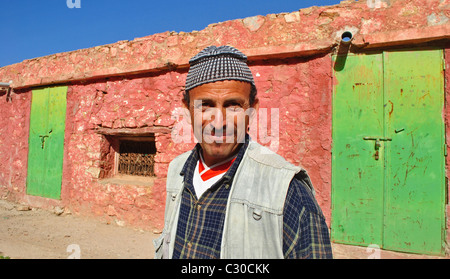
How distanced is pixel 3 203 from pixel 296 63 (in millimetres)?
6714

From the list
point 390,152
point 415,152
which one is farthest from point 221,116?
point 415,152

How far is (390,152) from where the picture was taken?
305 centimetres

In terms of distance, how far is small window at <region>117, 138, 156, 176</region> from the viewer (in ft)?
15.2

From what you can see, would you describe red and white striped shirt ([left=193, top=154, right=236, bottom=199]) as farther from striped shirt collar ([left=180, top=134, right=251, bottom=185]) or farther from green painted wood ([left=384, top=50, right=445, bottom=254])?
green painted wood ([left=384, top=50, right=445, bottom=254])

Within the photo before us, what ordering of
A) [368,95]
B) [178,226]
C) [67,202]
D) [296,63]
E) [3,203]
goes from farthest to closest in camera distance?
[3,203] < [67,202] < [296,63] < [368,95] < [178,226]

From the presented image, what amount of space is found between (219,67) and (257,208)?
2.11 ft

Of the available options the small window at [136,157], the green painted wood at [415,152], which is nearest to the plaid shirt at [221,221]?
the green painted wood at [415,152]

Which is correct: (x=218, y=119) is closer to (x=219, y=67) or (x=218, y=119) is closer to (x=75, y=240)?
(x=219, y=67)

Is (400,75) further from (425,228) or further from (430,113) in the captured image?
(425,228)

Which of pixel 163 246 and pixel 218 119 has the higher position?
pixel 218 119

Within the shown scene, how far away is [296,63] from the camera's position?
11.4ft

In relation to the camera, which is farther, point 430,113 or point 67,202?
point 67,202

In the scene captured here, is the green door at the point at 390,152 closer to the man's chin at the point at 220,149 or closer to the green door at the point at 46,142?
the man's chin at the point at 220,149
